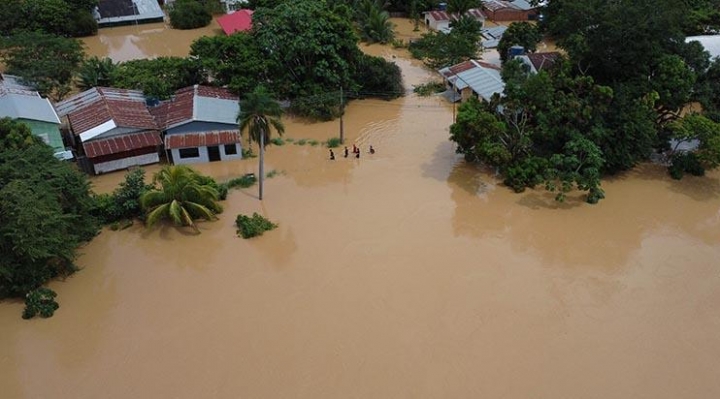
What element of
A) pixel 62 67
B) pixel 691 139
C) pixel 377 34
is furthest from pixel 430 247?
pixel 377 34

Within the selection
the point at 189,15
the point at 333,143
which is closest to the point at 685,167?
the point at 333,143

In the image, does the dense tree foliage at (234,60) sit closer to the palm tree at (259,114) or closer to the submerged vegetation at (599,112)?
the palm tree at (259,114)

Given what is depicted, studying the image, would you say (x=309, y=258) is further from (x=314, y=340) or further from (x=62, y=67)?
(x=62, y=67)

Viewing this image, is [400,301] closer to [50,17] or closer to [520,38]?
[520,38]

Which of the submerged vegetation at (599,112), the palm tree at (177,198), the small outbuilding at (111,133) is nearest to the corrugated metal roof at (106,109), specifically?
the small outbuilding at (111,133)

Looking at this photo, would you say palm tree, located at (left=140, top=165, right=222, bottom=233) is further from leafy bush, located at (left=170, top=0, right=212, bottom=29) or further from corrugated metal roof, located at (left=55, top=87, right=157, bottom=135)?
leafy bush, located at (left=170, top=0, right=212, bottom=29)

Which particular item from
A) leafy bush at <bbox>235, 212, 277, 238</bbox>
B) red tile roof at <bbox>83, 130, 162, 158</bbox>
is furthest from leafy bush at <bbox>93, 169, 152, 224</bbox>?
leafy bush at <bbox>235, 212, 277, 238</bbox>
